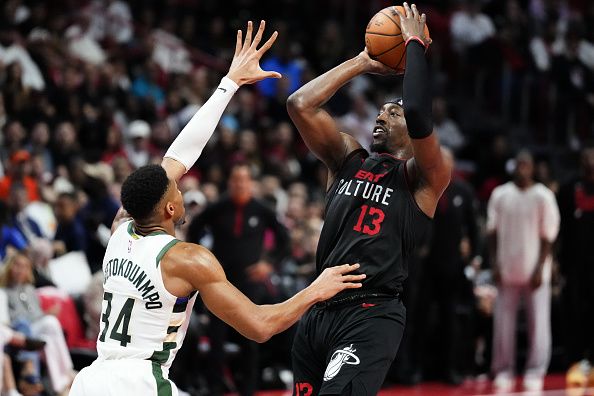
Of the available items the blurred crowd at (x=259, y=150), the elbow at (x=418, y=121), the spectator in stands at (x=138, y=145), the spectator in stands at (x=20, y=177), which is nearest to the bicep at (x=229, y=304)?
the elbow at (x=418, y=121)

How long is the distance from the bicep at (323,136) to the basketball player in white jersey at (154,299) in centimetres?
108

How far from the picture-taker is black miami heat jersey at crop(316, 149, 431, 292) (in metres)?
5.68

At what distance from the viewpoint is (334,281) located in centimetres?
529

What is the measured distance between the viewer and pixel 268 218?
1007cm

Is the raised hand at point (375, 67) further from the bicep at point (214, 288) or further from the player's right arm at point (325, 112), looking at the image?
the bicep at point (214, 288)

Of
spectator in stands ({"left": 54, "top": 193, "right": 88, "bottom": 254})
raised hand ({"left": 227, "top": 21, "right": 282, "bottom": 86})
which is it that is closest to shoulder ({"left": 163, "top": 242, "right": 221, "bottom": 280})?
raised hand ({"left": 227, "top": 21, "right": 282, "bottom": 86})

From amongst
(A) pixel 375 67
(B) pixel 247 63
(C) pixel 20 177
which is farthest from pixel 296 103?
(C) pixel 20 177

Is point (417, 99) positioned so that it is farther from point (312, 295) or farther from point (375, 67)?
point (312, 295)

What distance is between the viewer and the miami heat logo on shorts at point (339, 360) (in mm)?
5430

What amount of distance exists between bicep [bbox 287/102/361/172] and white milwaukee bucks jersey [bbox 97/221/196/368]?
4.16 feet

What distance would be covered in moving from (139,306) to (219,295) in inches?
15.2

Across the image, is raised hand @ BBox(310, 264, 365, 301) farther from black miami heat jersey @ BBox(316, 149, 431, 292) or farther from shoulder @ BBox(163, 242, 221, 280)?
shoulder @ BBox(163, 242, 221, 280)

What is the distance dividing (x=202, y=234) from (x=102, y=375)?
16.5ft

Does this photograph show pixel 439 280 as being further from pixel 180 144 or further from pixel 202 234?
pixel 180 144
